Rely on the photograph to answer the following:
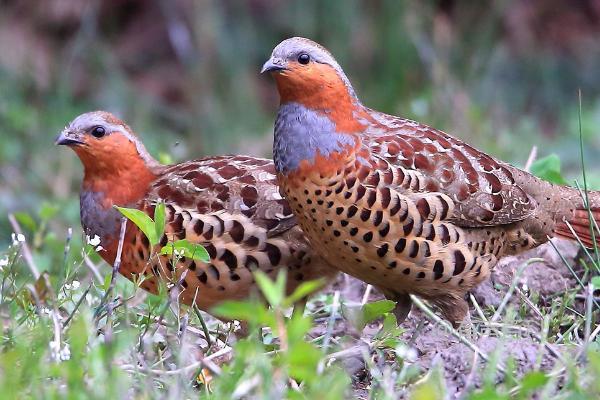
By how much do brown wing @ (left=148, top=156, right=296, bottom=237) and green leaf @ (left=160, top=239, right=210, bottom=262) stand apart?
53 centimetres

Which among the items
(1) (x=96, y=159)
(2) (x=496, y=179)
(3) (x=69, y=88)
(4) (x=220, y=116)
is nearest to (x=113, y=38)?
(3) (x=69, y=88)

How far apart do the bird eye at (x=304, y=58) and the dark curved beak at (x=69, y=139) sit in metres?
1.14

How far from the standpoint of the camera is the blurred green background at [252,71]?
8812mm

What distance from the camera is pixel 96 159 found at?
5090 millimetres

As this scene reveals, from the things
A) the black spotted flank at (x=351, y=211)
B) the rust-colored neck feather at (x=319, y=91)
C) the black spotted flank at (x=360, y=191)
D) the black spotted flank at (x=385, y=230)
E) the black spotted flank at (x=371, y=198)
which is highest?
the rust-colored neck feather at (x=319, y=91)

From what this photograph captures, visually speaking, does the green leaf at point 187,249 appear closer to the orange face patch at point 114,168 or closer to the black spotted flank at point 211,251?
the black spotted flank at point 211,251

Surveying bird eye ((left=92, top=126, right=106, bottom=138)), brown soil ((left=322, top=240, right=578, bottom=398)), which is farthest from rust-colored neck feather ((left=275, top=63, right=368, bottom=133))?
bird eye ((left=92, top=126, right=106, bottom=138))

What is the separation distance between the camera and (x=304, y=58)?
4.48 meters

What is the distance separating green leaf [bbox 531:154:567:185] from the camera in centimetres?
555

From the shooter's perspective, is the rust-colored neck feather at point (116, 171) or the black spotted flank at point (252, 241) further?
the rust-colored neck feather at point (116, 171)

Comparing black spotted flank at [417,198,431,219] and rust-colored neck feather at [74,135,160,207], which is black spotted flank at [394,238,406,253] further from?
rust-colored neck feather at [74,135,160,207]

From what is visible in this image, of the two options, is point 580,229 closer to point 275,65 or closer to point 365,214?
point 365,214

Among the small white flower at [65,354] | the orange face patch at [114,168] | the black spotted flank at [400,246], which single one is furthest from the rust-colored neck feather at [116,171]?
the small white flower at [65,354]

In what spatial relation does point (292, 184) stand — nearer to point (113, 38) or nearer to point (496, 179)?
point (496, 179)
